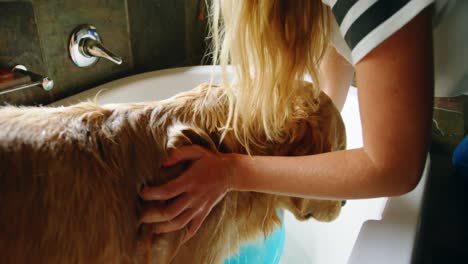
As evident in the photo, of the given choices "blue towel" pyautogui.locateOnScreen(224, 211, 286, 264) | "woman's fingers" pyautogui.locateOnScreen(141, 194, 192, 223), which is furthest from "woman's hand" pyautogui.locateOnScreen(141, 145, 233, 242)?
"blue towel" pyautogui.locateOnScreen(224, 211, 286, 264)

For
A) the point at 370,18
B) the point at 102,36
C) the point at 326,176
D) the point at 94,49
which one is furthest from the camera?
the point at 102,36

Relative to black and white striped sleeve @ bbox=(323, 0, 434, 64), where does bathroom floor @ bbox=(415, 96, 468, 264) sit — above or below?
below

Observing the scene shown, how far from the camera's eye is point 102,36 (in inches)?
54.1

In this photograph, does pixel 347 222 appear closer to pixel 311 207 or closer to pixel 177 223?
pixel 311 207

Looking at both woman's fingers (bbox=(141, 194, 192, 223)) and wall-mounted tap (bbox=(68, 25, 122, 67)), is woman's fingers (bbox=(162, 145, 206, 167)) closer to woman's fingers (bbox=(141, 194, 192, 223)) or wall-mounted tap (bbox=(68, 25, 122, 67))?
woman's fingers (bbox=(141, 194, 192, 223))

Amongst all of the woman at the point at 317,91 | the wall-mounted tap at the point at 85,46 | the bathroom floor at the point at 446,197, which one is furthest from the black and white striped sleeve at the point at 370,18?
the wall-mounted tap at the point at 85,46

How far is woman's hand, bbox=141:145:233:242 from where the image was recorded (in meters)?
0.58

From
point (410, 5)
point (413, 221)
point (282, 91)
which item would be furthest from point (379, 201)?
point (410, 5)

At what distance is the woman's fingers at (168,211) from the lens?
1.91ft

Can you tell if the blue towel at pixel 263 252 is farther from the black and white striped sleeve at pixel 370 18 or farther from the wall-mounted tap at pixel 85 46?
the wall-mounted tap at pixel 85 46

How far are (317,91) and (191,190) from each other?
324 millimetres

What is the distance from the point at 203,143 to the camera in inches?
25.2

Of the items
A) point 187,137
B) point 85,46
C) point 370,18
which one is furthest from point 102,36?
point 370,18

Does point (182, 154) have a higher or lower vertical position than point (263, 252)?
higher
